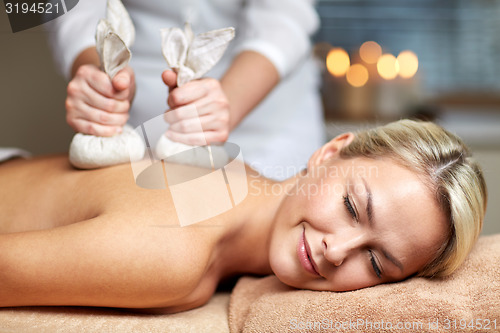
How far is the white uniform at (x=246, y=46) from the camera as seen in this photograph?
4.32ft

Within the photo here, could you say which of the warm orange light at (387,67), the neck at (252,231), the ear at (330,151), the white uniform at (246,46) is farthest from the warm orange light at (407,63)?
the neck at (252,231)

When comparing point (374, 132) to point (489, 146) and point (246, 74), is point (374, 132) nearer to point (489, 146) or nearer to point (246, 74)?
point (246, 74)

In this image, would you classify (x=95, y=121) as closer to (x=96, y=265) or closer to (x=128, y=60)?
(x=128, y=60)

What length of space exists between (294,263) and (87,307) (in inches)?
15.8

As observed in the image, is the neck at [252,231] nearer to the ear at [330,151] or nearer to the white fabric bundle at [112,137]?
the ear at [330,151]

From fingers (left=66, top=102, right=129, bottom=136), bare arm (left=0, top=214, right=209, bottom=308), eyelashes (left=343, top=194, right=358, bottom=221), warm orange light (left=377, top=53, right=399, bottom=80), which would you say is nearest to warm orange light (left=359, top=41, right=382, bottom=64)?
warm orange light (left=377, top=53, right=399, bottom=80)

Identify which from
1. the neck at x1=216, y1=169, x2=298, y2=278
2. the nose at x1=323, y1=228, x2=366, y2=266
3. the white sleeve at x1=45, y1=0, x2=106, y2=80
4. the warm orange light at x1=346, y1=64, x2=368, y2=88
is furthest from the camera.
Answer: the warm orange light at x1=346, y1=64, x2=368, y2=88

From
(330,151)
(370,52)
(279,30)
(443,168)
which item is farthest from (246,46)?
(370,52)

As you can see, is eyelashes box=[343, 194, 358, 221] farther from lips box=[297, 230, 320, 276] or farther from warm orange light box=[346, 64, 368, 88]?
warm orange light box=[346, 64, 368, 88]

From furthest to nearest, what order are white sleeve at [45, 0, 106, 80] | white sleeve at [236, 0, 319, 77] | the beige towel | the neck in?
white sleeve at [236, 0, 319, 77]
white sleeve at [45, 0, 106, 80]
the neck
the beige towel

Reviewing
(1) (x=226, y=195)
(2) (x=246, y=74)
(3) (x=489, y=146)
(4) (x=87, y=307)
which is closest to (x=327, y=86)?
(3) (x=489, y=146)

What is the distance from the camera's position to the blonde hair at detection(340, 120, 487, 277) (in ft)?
3.10

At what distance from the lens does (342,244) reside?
93cm

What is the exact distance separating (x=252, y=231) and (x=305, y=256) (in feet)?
0.61
